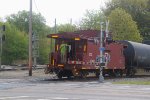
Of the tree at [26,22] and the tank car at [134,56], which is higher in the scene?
the tree at [26,22]

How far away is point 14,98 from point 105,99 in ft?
12.0

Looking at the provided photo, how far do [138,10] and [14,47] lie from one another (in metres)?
27.8

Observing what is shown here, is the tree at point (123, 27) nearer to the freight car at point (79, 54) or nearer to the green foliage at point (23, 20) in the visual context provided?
the freight car at point (79, 54)

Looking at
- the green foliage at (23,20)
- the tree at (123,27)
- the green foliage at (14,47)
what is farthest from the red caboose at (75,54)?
the green foliage at (23,20)

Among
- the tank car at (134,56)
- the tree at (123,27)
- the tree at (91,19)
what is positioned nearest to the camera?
the tank car at (134,56)

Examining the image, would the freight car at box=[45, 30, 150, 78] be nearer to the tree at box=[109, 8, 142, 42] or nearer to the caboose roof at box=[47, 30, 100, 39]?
the caboose roof at box=[47, 30, 100, 39]

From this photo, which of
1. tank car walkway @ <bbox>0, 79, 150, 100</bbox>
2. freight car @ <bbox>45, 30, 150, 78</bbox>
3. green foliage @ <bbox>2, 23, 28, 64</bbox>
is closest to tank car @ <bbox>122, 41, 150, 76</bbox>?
freight car @ <bbox>45, 30, 150, 78</bbox>

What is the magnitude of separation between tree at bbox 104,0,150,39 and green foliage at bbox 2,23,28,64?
2098cm

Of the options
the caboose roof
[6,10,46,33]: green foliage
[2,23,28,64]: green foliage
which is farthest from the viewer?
[6,10,46,33]: green foliage

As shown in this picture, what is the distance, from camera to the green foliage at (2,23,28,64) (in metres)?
99.4

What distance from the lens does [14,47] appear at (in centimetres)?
10025

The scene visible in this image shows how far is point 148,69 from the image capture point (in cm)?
4884

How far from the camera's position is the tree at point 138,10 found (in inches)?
3435

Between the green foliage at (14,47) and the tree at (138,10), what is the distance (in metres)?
21.0
